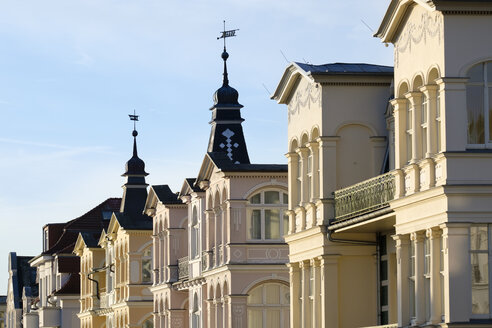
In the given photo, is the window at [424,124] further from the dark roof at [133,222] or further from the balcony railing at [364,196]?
the dark roof at [133,222]

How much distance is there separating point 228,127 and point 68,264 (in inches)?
1102

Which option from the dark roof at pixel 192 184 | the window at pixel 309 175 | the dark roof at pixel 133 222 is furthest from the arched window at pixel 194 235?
the window at pixel 309 175

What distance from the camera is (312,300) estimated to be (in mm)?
42531

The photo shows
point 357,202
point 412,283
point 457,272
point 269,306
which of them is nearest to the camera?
point 457,272

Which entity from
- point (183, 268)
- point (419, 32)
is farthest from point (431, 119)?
point (183, 268)

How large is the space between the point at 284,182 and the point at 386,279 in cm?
1256

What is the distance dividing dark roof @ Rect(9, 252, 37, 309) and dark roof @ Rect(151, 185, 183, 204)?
47.9m

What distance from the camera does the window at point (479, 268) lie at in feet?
106

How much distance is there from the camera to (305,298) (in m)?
42.8

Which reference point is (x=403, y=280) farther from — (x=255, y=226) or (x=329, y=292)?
(x=255, y=226)

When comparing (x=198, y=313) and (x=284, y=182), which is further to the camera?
(x=198, y=313)

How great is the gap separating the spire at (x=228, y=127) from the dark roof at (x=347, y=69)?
2156 centimetres

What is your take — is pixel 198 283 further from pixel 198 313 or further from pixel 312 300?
pixel 312 300

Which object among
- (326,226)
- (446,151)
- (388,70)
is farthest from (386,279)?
(446,151)
